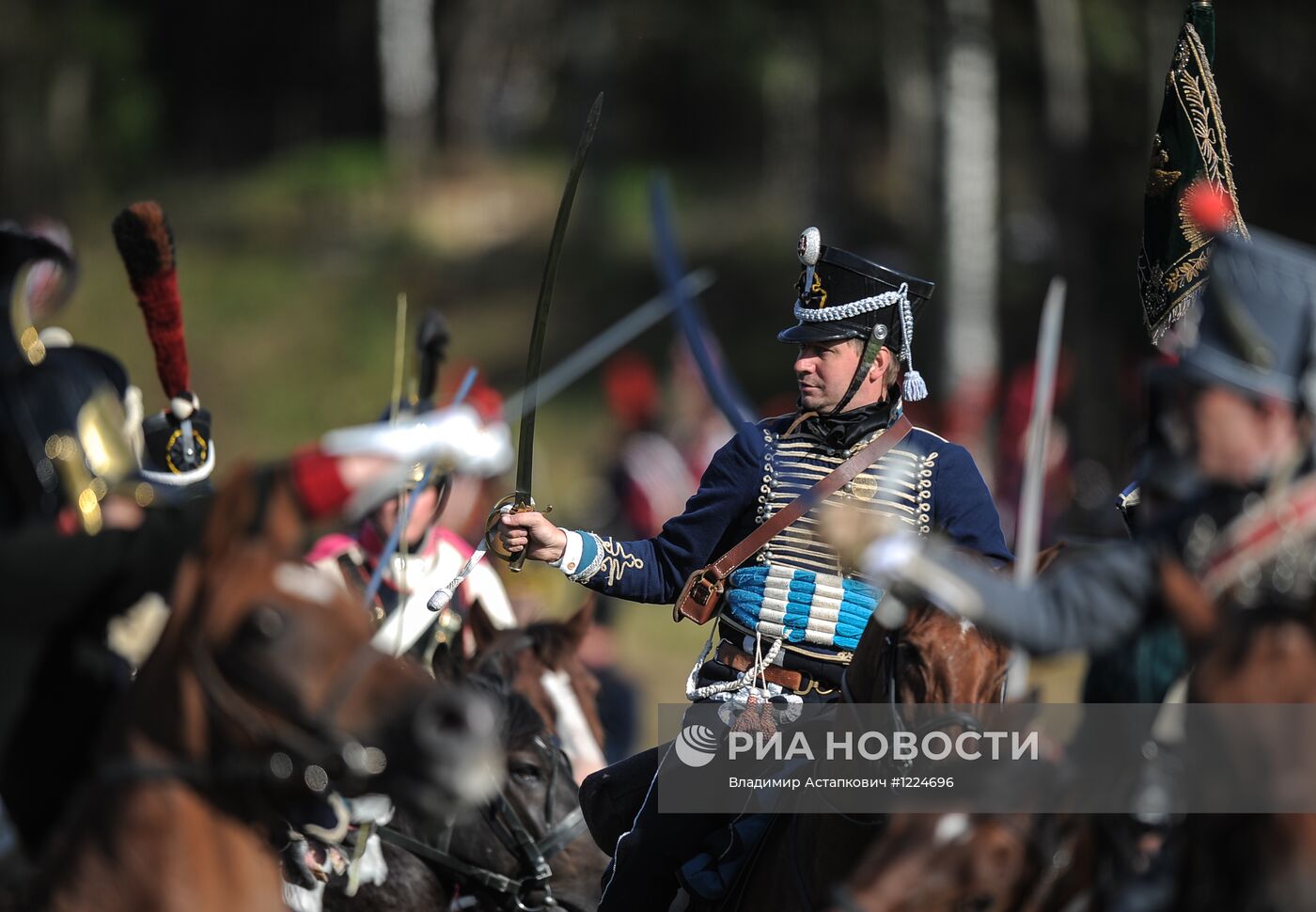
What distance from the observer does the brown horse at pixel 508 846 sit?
6.07 metres

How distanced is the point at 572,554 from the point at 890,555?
1.88 metres

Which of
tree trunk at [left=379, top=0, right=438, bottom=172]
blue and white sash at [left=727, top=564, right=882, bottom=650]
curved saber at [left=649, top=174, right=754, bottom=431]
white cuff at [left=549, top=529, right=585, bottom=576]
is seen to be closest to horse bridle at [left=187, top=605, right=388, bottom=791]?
white cuff at [left=549, top=529, right=585, bottom=576]

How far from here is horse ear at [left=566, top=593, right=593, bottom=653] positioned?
22.3 feet

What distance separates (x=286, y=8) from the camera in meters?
38.2

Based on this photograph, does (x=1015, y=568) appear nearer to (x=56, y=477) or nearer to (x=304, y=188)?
(x=56, y=477)

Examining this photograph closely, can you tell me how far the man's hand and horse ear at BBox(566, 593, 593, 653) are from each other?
4.38 ft

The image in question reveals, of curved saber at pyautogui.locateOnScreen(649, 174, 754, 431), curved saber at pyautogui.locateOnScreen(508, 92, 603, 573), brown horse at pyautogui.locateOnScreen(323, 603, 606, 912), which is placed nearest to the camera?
curved saber at pyautogui.locateOnScreen(508, 92, 603, 573)

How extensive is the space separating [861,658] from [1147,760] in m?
0.91

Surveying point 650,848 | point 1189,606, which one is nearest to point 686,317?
point 650,848

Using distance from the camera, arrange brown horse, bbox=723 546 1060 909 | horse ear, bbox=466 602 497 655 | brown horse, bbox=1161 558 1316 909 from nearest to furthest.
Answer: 1. brown horse, bbox=1161 558 1316 909
2. brown horse, bbox=723 546 1060 909
3. horse ear, bbox=466 602 497 655

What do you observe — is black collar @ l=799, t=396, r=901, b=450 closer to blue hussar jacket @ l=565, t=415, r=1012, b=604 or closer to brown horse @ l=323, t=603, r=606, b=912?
blue hussar jacket @ l=565, t=415, r=1012, b=604

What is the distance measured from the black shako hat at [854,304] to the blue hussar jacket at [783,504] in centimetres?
25

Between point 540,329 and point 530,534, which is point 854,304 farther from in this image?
point 530,534

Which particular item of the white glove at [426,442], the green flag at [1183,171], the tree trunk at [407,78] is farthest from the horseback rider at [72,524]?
the tree trunk at [407,78]
